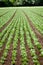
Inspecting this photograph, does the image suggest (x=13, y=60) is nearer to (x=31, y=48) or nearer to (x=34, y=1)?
(x=31, y=48)

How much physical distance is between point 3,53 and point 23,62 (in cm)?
184

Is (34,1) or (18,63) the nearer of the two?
(18,63)

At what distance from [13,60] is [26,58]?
61 centimetres

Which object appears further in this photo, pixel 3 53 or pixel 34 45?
pixel 34 45

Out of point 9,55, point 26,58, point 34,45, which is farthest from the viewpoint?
point 34,45

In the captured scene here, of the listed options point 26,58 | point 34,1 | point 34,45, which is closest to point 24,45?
point 34,45

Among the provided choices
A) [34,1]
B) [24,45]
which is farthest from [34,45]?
[34,1]

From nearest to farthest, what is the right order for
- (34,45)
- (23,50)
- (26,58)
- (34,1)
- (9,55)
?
(26,58)
(9,55)
(23,50)
(34,45)
(34,1)

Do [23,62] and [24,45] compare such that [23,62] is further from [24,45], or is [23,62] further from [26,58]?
[24,45]

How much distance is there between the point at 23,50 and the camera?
10430 millimetres

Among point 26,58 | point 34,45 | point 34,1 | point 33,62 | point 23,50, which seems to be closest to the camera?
point 33,62

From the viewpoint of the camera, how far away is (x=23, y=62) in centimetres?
860

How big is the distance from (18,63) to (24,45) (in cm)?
307

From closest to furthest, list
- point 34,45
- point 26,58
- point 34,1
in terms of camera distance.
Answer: point 26,58 → point 34,45 → point 34,1
